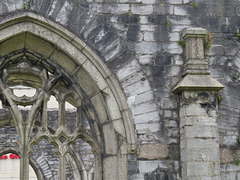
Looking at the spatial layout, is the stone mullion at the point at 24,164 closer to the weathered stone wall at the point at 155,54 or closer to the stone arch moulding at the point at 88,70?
the stone arch moulding at the point at 88,70

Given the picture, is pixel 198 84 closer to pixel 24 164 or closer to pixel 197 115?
pixel 197 115

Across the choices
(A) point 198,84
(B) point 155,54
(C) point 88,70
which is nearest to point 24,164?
(C) point 88,70

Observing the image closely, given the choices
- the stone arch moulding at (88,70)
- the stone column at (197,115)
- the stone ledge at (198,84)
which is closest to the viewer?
the stone column at (197,115)

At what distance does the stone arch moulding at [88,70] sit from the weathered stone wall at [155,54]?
10 centimetres

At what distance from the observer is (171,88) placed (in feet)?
20.9

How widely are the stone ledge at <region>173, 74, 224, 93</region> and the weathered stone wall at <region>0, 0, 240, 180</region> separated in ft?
0.72

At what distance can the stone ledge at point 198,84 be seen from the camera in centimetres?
609

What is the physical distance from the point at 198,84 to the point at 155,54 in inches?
28.7

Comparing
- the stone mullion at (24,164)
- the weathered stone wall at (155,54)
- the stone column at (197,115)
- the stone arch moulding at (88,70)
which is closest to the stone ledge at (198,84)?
the stone column at (197,115)

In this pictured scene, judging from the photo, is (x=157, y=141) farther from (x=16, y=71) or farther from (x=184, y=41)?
(x=16, y=71)

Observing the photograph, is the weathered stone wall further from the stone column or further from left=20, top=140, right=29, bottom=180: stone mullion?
left=20, top=140, right=29, bottom=180: stone mullion

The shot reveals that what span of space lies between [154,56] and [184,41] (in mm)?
453

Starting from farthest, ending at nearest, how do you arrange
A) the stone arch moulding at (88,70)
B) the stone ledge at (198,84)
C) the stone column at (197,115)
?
the stone arch moulding at (88,70) < the stone ledge at (198,84) < the stone column at (197,115)

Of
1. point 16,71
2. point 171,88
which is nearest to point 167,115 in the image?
point 171,88
